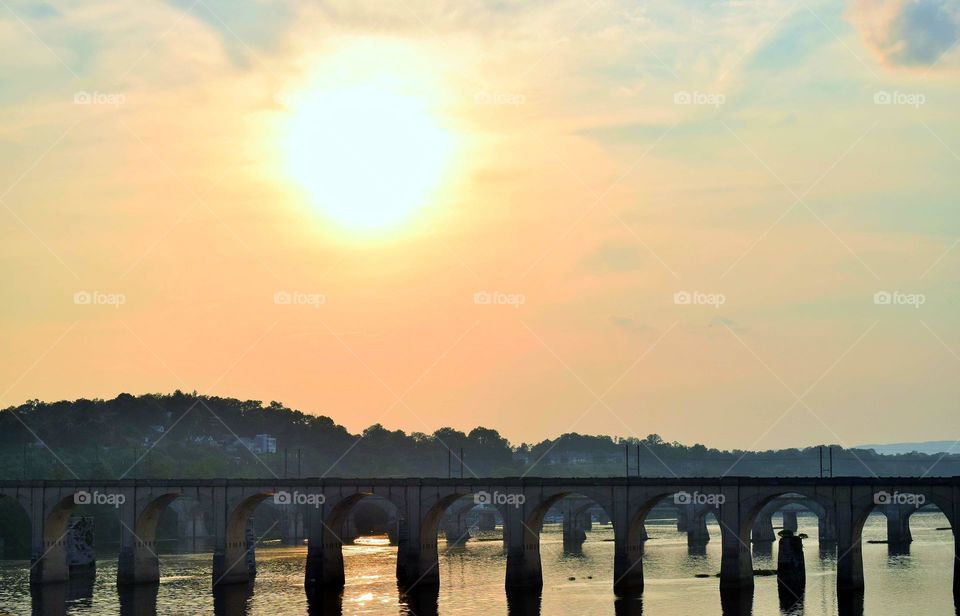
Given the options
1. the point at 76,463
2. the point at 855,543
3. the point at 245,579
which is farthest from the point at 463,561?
the point at 76,463

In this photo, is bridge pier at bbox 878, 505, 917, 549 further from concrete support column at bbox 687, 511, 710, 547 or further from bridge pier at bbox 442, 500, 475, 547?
bridge pier at bbox 442, 500, 475, 547

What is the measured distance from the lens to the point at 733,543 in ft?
289

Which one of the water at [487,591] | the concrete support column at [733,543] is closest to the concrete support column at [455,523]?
the water at [487,591]

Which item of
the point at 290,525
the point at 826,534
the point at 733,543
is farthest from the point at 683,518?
the point at 733,543

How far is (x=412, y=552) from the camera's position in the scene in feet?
311

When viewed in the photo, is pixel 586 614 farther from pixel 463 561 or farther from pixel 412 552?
pixel 463 561

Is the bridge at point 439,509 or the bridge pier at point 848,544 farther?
the bridge at point 439,509

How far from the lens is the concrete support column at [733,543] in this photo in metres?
87.6

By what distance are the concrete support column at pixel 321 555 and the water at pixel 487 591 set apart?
190 centimetres

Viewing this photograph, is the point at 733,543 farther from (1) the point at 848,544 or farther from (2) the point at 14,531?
(2) the point at 14,531

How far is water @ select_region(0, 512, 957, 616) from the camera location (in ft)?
274

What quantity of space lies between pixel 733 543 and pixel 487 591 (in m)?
20.1

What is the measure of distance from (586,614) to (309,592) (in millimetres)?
24140

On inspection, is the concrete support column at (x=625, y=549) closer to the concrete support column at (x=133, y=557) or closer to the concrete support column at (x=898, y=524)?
the concrete support column at (x=133, y=557)
